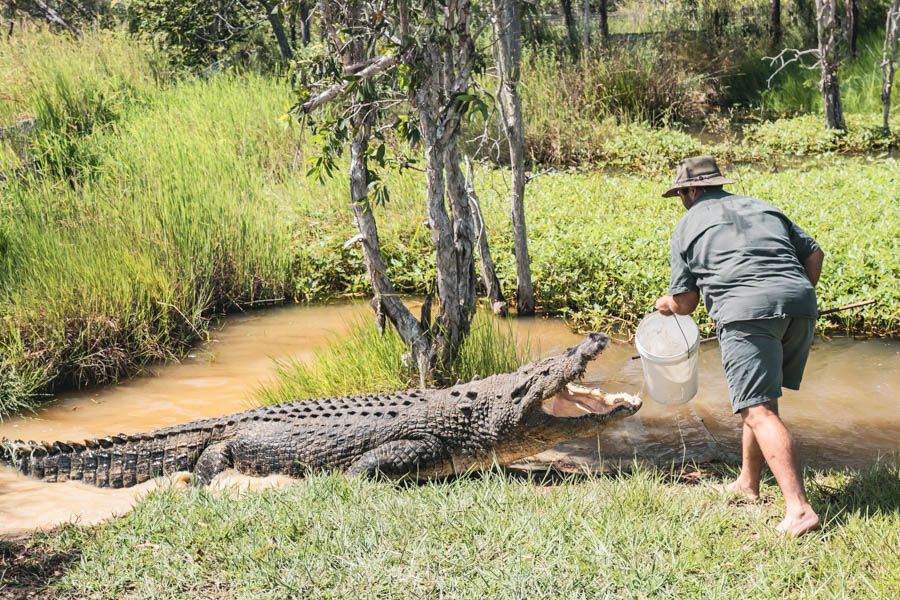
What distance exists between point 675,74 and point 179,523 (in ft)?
42.5

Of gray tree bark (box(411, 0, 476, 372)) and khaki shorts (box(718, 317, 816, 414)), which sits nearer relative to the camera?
khaki shorts (box(718, 317, 816, 414))

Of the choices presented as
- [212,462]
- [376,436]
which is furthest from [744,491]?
[212,462]

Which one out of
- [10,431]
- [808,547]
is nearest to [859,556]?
[808,547]

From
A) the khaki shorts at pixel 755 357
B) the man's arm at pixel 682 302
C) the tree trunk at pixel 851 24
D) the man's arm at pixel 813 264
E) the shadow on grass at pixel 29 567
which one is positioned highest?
the tree trunk at pixel 851 24

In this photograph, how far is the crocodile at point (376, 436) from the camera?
15.5ft

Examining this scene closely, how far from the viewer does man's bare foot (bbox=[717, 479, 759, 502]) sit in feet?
13.3

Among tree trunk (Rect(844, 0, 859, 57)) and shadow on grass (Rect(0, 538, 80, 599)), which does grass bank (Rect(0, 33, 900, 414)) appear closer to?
shadow on grass (Rect(0, 538, 80, 599))

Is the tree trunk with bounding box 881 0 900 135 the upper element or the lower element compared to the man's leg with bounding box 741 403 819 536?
upper

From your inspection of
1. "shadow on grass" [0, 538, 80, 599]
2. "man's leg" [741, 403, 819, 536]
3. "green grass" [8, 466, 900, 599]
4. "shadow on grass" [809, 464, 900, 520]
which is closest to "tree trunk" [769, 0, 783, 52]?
"shadow on grass" [809, 464, 900, 520]

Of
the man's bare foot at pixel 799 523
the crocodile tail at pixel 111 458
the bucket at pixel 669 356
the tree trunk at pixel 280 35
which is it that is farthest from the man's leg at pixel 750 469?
the tree trunk at pixel 280 35

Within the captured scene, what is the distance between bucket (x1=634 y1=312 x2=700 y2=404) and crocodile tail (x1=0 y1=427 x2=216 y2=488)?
8.42 feet

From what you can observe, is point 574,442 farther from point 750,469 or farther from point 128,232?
point 128,232

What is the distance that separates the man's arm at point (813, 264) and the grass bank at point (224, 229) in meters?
2.65

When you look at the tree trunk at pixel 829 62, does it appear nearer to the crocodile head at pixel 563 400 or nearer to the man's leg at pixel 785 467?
the crocodile head at pixel 563 400
